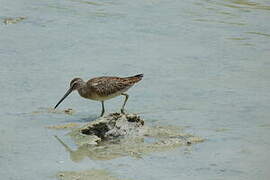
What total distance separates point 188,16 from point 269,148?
20.3ft

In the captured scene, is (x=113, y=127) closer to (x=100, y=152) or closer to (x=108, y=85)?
(x=100, y=152)

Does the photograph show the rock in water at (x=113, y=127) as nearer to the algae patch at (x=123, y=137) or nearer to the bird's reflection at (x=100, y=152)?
the algae patch at (x=123, y=137)

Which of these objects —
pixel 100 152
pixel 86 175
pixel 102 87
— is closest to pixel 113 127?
pixel 100 152

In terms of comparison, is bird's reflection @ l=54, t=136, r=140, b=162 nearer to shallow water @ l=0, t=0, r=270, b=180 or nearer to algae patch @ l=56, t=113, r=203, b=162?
algae patch @ l=56, t=113, r=203, b=162

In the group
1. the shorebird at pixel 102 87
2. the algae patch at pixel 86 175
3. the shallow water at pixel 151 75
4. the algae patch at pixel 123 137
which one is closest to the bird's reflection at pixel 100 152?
the algae patch at pixel 123 137

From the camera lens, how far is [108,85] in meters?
9.52

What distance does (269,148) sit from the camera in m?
8.23

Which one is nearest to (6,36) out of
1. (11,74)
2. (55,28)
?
(55,28)

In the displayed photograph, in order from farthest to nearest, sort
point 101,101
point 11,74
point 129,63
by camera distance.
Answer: point 129,63 < point 11,74 < point 101,101

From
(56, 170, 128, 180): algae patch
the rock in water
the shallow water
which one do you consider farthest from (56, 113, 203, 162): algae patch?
(56, 170, 128, 180): algae patch

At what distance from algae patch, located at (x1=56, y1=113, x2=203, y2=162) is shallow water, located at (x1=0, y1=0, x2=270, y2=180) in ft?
0.62

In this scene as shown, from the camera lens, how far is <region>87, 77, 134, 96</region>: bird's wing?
9.47 meters

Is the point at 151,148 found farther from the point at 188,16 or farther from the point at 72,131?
the point at 188,16

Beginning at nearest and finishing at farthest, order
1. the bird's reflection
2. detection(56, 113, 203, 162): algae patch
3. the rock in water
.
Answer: the bird's reflection < detection(56, 113, 203, 162): algae patch < the rock in water
